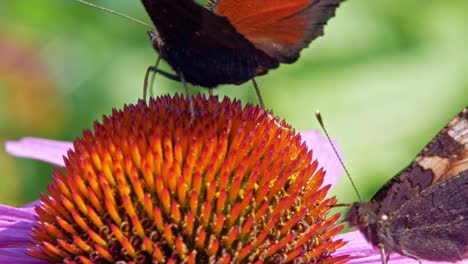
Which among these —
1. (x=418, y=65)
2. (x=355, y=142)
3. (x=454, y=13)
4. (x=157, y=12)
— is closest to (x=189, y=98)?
(x=157, y=12)

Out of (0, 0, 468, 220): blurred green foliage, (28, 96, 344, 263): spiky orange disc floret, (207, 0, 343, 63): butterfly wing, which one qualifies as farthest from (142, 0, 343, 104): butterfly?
(0, 0, 468, 220): blurred green foliage

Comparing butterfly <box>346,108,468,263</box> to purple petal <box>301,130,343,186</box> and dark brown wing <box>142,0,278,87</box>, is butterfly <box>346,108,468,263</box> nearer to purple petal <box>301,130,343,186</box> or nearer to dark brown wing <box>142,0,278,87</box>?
dark brown wing <box>142,0,278,87</box>

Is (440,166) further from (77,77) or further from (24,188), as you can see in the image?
(77,77)

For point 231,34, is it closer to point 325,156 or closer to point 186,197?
point 186,197

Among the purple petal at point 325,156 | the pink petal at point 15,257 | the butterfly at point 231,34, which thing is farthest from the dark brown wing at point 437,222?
the pink petal at point 15,257

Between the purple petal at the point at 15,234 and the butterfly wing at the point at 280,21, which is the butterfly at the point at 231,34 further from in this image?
the purple petal at the point at 15,234

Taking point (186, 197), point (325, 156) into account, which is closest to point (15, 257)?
point (186, 197)
